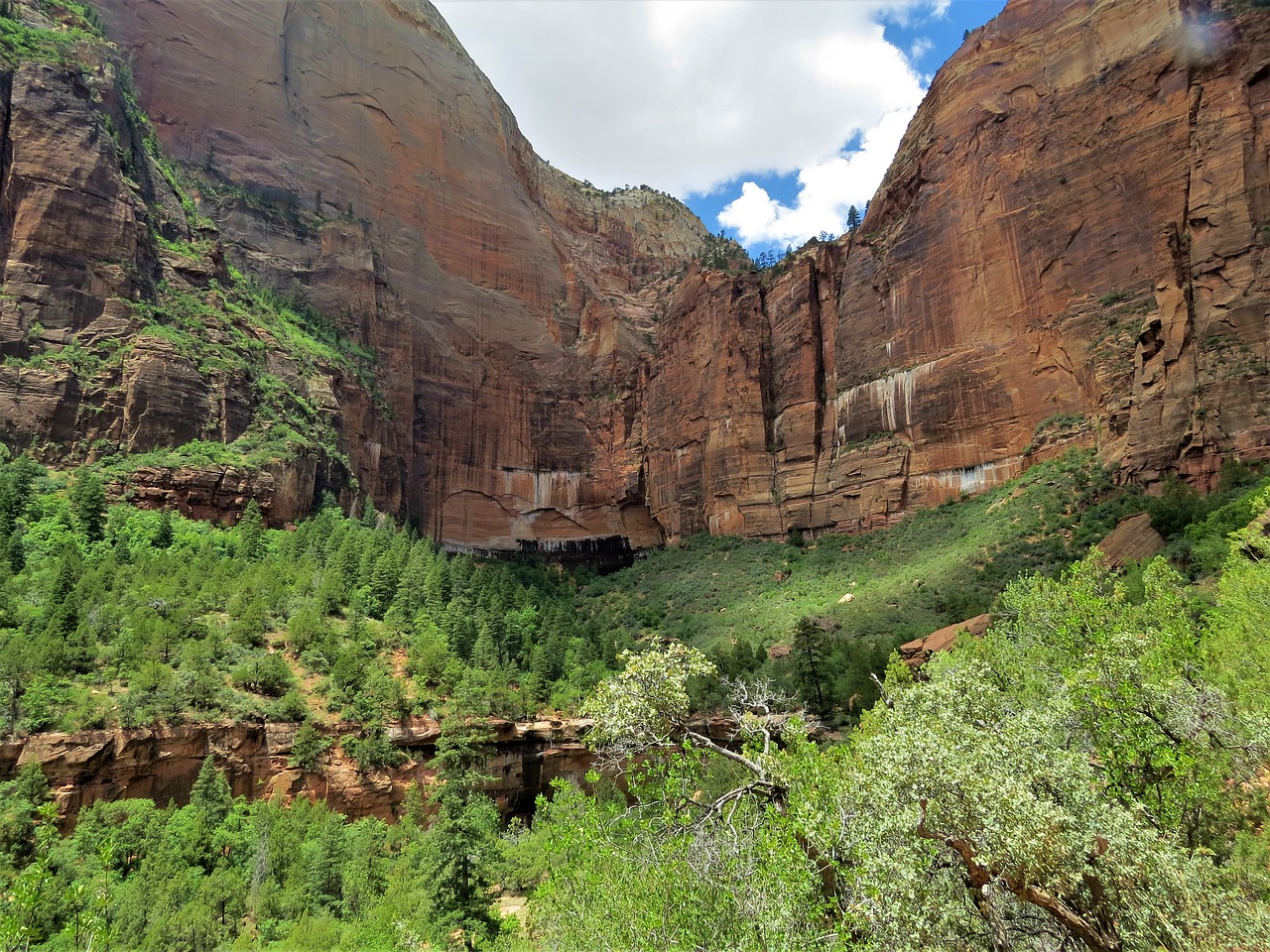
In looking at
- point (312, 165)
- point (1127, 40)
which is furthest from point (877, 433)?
point (312, 165)

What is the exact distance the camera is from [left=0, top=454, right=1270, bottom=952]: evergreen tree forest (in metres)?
6.29

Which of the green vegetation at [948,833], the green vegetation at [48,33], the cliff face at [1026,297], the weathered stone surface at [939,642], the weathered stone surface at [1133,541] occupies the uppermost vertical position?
the green vegetation at [48,33]

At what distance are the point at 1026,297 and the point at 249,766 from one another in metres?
47.7

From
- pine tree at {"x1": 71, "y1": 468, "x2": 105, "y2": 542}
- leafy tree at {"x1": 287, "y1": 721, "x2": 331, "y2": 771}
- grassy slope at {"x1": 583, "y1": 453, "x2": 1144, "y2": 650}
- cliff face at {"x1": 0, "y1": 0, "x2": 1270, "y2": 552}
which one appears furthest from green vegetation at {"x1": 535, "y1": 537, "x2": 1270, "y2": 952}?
pine tree at {"x1": 71, "y1": 468, "x2": 105, "y2": 542}

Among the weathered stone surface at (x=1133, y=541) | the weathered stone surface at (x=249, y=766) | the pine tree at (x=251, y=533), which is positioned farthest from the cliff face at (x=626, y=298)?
the weathered stone surface at (x=249, y=766)

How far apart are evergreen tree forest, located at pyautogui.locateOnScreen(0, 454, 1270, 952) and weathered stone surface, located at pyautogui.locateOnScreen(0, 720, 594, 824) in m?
0.45

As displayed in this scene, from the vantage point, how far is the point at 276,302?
58.7 metres

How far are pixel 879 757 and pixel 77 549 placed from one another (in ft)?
A: 112

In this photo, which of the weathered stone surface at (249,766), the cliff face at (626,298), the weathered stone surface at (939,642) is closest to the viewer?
the weathered stone surface at (249,766)

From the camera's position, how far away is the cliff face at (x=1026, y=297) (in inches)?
1217

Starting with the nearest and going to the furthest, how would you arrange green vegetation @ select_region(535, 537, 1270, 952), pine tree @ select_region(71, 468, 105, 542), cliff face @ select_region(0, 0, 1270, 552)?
green vegetation @ select_region(535, 537, 1270, 952) < pine tree @ select_region(71, 468, 105, 542) < cliff face @ select_region(0, 0, 1270, 552)

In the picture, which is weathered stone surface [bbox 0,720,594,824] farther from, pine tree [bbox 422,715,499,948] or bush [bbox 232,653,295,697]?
pine tree [bbox 422,715,499,948]

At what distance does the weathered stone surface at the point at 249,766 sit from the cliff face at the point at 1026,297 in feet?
101

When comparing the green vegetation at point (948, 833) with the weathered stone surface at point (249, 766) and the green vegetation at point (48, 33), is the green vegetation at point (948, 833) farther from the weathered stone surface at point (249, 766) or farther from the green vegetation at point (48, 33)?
the green vegetation at point (48, 33)
